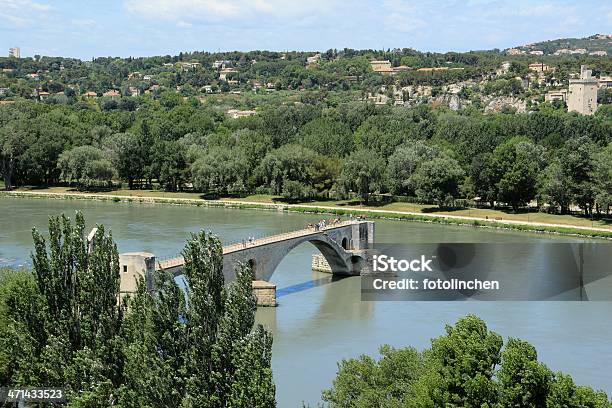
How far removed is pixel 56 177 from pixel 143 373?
208 ft

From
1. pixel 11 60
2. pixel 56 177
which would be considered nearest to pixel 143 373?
pixel 56 177

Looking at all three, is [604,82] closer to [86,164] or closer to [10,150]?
[86,164]

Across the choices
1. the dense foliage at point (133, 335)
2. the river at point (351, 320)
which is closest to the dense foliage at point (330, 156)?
the river at point (351, 320)

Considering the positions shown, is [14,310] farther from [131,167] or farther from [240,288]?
[131,167]

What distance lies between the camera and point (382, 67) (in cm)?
17025

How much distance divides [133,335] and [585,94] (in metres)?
102

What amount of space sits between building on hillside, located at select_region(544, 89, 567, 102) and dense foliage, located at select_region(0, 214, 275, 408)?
103 m

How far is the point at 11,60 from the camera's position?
7859 inches

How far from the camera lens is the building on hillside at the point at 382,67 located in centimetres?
16575

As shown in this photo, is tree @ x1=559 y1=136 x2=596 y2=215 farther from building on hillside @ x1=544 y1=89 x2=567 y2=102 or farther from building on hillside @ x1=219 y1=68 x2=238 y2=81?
building on hillside @ x1=219 y1=68 x2=238 y2=81

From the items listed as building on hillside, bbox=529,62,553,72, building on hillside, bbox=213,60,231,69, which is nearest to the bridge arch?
building on hillside, bbox=529,62,553,72

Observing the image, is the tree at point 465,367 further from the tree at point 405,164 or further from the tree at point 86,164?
the tree at point 86,164

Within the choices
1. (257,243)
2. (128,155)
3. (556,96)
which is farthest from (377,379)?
(556,96)

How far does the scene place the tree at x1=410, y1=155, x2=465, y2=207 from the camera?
195 feet
